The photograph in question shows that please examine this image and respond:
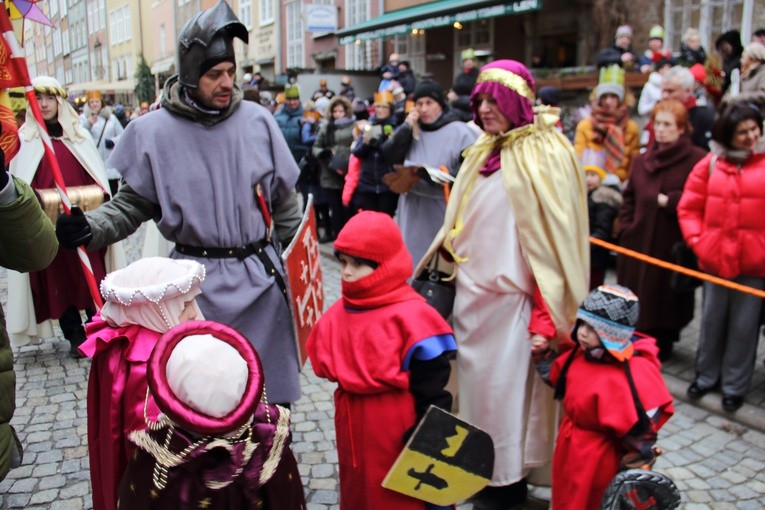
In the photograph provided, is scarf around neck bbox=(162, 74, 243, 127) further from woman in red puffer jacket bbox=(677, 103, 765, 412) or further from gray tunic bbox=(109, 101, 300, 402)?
woman in red puffer jacket bbox=(677, 103, 765, 412)

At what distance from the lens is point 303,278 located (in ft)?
10.2

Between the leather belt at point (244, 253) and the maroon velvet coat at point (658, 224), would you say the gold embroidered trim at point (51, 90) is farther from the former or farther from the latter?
the maroon velvet coat at point (658, 224)

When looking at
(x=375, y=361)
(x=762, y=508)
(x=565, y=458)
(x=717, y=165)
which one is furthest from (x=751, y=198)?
(x=375, y=361)

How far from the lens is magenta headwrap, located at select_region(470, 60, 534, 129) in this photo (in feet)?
10.2

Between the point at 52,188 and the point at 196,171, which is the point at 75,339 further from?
the point at 196,171

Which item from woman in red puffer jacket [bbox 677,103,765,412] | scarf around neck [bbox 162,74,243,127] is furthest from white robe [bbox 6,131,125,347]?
woman in red puffer jacket [bbox 677,103,765,412]

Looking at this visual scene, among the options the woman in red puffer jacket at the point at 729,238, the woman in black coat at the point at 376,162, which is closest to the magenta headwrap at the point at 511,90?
the woman in red puffer jacket at the point at 729,238

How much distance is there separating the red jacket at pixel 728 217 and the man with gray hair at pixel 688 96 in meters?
1.65

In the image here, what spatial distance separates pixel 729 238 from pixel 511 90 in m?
1.98

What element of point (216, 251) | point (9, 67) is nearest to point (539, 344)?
point (216, 251)

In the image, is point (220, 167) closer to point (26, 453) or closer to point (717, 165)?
point (26, 453)

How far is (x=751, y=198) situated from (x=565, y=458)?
2190 mm

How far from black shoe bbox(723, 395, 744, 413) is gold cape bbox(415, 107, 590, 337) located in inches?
74.6

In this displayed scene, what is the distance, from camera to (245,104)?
3.03 metres
